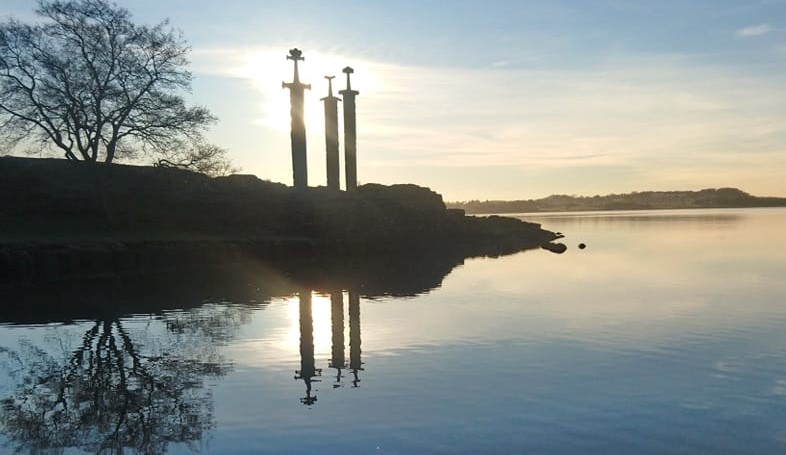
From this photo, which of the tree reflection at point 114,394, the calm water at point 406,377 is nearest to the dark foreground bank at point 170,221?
the calm water at point 406,377

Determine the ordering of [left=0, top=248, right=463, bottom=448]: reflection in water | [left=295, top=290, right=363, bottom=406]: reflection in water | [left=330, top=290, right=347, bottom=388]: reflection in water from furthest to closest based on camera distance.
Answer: [left=330, top=290, right=347, bottom=388]: reflection in water, [left=295, top=290, right=363, bottom=406]: reflection in water, [left=0, top=248, right=463, bottom=448]: reflection in water

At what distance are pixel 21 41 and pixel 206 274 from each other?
2136 cm

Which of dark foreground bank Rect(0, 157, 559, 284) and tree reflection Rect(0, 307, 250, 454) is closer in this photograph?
tree reflection Rect(0, 307, 250, 454)

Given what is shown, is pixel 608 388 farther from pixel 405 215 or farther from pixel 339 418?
pixel 405 215

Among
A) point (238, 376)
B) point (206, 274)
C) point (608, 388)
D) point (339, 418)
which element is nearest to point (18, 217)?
point (206, 274)

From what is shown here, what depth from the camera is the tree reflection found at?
1020 centimetres

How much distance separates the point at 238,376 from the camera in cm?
1405

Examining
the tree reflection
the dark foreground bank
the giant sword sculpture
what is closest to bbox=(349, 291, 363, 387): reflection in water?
the tree reflection

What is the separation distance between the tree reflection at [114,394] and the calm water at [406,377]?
5cm

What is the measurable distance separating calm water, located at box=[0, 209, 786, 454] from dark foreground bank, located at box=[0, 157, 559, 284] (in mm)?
11980

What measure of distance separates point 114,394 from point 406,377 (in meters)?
6.74

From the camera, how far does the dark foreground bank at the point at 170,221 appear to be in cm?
3625

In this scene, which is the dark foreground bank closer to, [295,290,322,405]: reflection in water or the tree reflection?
[295,290,322,405]: reflection in water

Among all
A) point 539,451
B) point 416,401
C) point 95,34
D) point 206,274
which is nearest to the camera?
point 539,451
